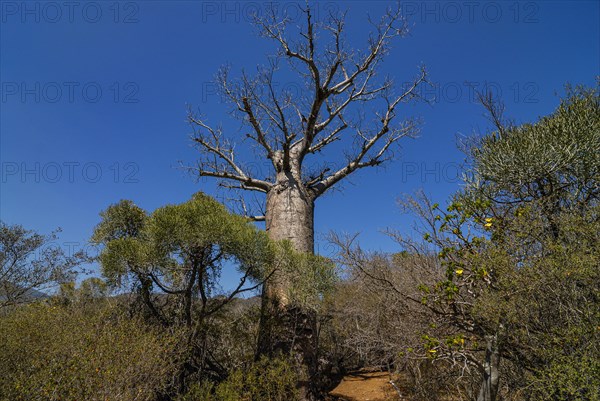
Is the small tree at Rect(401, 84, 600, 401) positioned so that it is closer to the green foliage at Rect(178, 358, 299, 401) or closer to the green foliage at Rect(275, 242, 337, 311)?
the green foliage at Rect(275, 242, 337, 311)

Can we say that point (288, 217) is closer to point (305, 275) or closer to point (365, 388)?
point (305, 275)

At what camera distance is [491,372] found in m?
3.29

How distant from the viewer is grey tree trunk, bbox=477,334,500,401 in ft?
10.8

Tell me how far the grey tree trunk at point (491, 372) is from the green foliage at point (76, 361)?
368 centimetres

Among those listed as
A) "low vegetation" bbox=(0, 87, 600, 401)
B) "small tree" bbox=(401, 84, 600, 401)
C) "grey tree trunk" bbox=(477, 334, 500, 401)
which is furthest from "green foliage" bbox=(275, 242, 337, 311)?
"grey tree trunk" bbox=(477, 334, 500, 401)

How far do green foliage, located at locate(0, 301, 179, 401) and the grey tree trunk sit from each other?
3680 mm

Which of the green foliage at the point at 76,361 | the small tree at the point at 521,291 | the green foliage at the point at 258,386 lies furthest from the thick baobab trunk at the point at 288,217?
the small tree at the point at 521,291

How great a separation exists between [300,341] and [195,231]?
2944 millimetres

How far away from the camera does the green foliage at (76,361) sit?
12.4ft

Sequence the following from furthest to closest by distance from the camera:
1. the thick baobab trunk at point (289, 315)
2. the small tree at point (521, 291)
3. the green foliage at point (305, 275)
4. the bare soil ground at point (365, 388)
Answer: the bare soil ground at point (365, 388) → the thick baobab trunk at point (289, 315) → the green foliage at point (305, 275) → the small tree at point (521, 291)

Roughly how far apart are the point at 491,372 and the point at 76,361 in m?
4.38

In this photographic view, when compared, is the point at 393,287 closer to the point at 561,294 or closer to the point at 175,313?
the point at 561,294

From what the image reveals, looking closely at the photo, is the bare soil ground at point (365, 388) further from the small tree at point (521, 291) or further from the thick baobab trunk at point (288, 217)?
the small tree at point (521, 291)

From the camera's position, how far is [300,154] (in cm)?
842
